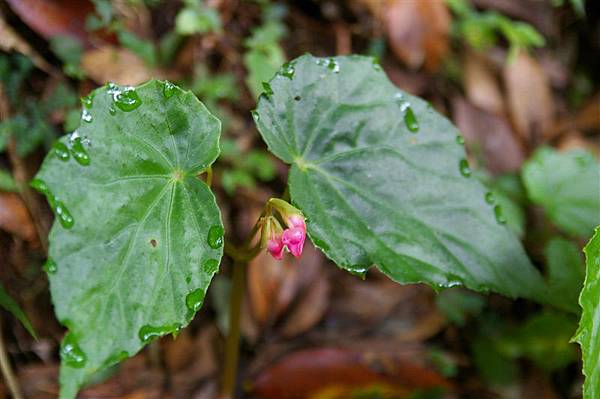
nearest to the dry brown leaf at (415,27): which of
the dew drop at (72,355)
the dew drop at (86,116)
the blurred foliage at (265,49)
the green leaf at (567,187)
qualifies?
the blurred foliage at (265,49)

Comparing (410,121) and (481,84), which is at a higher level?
(410,121)

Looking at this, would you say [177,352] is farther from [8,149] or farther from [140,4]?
[140,4]

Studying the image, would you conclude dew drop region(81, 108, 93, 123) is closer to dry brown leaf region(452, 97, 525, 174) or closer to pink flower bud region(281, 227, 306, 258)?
pink flower bud region(281, 227, 306, 258)

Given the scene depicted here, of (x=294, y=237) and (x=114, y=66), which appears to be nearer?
(x=294, y=237)

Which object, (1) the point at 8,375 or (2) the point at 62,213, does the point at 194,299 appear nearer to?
(2) the point at 62,213

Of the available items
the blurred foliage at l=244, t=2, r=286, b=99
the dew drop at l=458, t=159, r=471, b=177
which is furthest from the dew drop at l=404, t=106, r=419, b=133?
the blurred foliage at l=244, t=2, r=286, b=99

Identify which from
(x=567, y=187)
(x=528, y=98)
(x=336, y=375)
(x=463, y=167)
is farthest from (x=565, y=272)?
(x=528, y=98)

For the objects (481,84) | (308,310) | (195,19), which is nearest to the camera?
(195,19)
